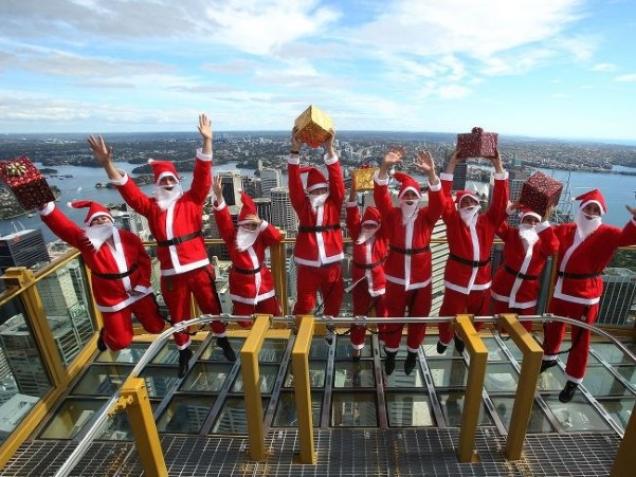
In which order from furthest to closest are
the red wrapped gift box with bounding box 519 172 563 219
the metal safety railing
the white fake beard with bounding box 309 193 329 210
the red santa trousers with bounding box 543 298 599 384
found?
1. the white fake beard with bounding box 309 193 329 210
2. the red wrapped gift box with bounding box 519 172 563 219
3. the red santa trousers with bounding box 543 298 599 384
4. the metal safety railing

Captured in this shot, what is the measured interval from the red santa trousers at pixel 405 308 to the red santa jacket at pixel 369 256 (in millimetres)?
165

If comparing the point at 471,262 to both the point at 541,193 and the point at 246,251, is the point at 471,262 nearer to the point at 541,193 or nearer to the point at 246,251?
the point at 541,193

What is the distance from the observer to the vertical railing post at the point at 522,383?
219cm

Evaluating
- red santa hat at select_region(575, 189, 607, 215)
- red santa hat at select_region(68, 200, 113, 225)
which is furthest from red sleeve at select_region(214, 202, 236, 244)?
red santa hat at select_region(575, 189, 607, 215)

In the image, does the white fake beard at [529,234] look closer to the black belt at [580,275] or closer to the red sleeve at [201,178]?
the black belt at [580,275]

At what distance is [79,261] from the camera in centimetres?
398

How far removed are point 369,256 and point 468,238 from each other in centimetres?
97

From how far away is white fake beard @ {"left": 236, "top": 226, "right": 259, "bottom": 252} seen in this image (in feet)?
11.8

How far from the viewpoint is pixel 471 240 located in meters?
3.33

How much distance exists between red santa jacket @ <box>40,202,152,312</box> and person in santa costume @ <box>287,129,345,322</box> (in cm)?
155

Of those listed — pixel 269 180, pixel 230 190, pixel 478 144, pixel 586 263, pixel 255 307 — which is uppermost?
pixel 478 144

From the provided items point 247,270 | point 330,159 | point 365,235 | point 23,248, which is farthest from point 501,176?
point 23,248

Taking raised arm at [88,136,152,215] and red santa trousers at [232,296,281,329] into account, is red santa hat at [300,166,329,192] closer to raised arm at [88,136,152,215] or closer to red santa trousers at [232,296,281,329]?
red santa trousers at [232,296,281,329]

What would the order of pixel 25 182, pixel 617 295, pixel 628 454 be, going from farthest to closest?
pixel 617 295 → pixel 25 182 → pixel 628 454
